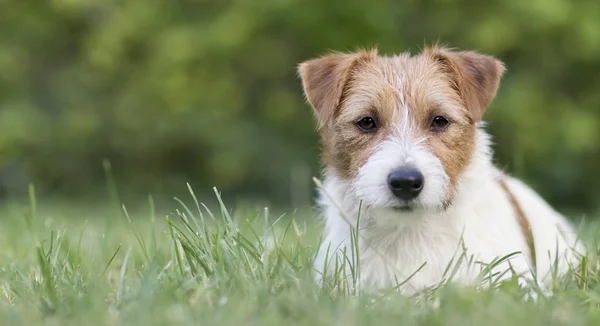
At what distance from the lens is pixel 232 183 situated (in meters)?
13.8

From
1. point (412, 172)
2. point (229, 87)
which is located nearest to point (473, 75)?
point (412, 172)

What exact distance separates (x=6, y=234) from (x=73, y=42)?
1042 cm

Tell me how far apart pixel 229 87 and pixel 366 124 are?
9.66 meters

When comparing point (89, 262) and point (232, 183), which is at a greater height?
point (89, 262)

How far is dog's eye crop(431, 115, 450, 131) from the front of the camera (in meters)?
3.97

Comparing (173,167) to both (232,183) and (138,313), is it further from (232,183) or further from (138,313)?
(138,313)

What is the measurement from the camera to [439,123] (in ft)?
13.1

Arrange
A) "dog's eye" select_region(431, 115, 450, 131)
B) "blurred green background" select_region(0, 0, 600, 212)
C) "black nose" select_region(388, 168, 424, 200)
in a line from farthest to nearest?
"blurred green background" select_region(0, 0, 600, 212) → "dog's eye" select_region(431, 115, 450, 131) → "black nose" select_region(388, 168, 424, 200)

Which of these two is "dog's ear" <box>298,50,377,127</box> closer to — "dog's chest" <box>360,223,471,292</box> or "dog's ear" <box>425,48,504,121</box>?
"dog's ear" <box>425,48,504,121</box>

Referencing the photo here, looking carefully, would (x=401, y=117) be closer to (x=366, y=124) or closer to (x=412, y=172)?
(x=366, y=124)

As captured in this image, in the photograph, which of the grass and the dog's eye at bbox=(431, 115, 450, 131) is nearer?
the grass

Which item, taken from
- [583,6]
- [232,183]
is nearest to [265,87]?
[232,183]

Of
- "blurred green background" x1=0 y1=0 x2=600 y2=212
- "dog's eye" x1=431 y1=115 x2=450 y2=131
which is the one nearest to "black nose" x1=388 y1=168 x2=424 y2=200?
"dog's eye" x1=431 y1=115 x2=450 y2=131

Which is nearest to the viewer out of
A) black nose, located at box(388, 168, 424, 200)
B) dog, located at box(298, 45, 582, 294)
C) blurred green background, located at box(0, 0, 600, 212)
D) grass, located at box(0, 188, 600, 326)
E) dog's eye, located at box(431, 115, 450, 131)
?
grass, located at box(0, 188, 600, 326)
